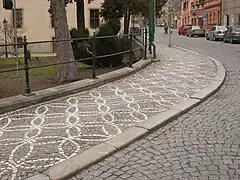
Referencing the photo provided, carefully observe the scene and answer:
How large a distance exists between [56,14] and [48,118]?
4091 mm

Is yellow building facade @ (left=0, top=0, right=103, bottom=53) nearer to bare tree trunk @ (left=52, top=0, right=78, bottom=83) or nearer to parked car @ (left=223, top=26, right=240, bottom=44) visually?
parked car @ (left=223, top=26, right=240, bottom=44)

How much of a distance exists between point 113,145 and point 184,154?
987 mm

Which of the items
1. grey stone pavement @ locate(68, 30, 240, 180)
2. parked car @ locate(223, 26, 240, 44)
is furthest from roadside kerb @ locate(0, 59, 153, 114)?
parked car @ locate(223, 26, 240, 44)

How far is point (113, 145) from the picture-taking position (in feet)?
15.7

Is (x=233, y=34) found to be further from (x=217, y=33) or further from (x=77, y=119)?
(x=77, y=119)

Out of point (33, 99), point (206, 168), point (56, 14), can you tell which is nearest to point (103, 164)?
point (206, 168)

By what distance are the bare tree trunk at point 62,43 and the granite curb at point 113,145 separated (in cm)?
372

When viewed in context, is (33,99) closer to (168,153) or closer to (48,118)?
(48,118)

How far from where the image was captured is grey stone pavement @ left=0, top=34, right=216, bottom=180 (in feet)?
14.4

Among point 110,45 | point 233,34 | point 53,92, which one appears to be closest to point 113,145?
point 53,92

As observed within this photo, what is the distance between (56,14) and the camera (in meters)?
9.16

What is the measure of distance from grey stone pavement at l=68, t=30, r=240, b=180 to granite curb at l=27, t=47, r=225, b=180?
0.26 ft

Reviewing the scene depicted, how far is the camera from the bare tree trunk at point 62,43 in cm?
913

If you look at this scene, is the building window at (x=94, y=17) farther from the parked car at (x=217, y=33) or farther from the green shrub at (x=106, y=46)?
the green shrub at (x=106, y=46)
